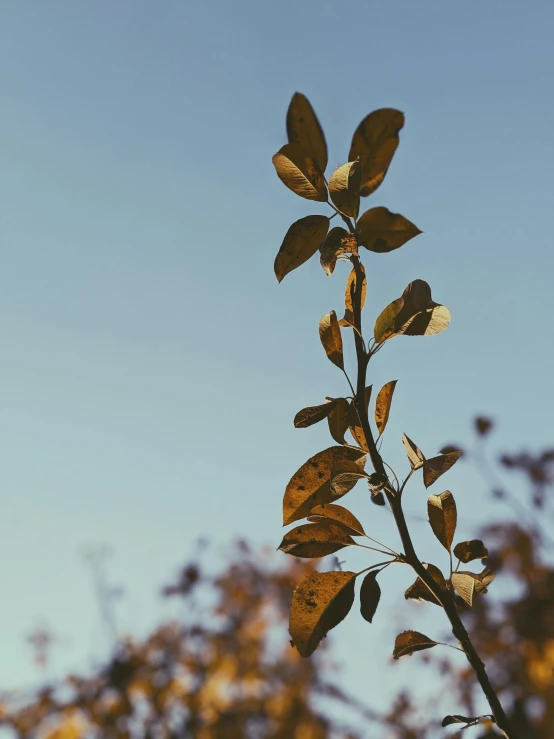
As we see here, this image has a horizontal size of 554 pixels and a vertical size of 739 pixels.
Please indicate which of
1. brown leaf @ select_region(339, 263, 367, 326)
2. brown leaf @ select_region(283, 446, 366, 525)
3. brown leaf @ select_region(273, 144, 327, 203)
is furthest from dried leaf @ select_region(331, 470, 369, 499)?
brown leaf @ select_region(273, 144, 327, 203)

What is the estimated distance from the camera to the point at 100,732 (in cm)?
538

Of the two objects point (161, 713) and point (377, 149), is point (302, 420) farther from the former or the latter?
point (161, 713)

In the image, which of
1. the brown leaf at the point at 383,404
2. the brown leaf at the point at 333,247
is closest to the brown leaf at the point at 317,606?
the brown leaf at the point at 383,404

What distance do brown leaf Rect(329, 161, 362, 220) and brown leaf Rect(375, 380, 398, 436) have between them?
150 mm

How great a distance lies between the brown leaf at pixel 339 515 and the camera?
51 cm

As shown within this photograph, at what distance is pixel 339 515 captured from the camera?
20.4 inches

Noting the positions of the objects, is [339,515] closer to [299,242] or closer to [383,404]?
[383,404]

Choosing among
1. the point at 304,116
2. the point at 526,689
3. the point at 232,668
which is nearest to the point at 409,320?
the point at 304,116

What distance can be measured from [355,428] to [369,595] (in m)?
0.13

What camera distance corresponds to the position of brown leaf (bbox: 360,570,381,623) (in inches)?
19.3

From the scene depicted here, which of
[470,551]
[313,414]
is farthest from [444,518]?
[313,414]

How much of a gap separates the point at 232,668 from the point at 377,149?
374 inches

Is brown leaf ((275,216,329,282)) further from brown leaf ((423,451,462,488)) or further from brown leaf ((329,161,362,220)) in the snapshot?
brown leaf ((423,451,462,488))

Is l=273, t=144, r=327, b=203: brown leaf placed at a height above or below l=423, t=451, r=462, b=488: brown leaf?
above
